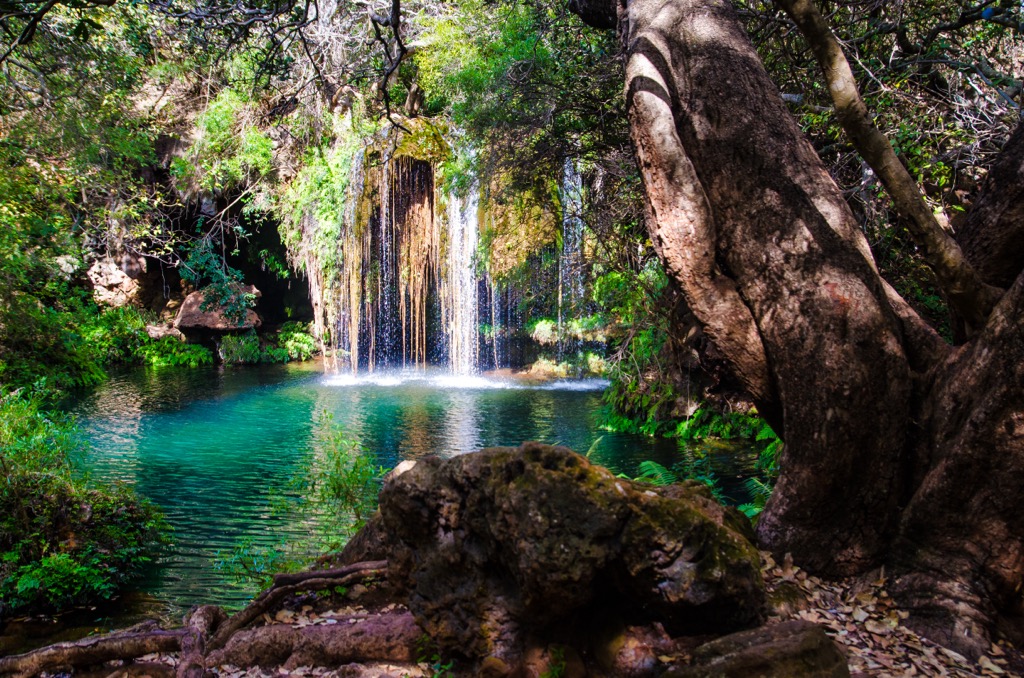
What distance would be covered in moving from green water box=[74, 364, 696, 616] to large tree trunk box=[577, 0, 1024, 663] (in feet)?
14.3

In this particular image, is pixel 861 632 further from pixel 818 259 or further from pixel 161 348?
pixel 161 348

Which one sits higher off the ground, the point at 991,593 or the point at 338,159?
the point at 338,159

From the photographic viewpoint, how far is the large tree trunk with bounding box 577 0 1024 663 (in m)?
2.84

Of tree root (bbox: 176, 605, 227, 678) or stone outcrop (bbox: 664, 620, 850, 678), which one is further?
tree root (bbox: 176, 605, 227, 678)

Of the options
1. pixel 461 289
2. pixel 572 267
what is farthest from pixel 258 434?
pixel 461 289

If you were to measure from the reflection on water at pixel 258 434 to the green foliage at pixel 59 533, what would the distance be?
351 mm

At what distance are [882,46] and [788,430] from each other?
4.67 meters

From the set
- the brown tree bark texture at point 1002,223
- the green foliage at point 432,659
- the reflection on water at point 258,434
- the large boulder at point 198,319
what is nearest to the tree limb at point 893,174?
the brown tree bark texture at point 1002,223

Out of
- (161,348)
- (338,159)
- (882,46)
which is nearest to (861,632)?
(882,46)

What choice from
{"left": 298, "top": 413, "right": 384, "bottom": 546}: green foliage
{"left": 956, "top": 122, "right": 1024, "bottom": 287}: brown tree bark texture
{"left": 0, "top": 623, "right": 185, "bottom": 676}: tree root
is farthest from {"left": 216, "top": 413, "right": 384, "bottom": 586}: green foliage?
{"left": 956, "top": 122, "right": 1024, "bottom": 287}: brown tree bark texture

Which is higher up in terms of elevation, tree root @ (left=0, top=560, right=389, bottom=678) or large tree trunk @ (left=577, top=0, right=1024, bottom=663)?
large tree trunk @ (left=577, top=0, right=1024, bottom=663)

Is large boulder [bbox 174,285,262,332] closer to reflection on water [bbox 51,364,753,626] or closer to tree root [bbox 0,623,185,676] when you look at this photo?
reflection on water [bbox 51,364,753,626]

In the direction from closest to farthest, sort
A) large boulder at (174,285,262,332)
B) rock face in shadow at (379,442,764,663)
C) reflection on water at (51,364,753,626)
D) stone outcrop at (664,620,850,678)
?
stone outcrop at (664,620,850,678)
rock face in shadow at (379,442,764,663)
reflection on water at (51,364,753,626)
large boulder at (174,285,262,332)

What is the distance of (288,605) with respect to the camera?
3.91 meters
